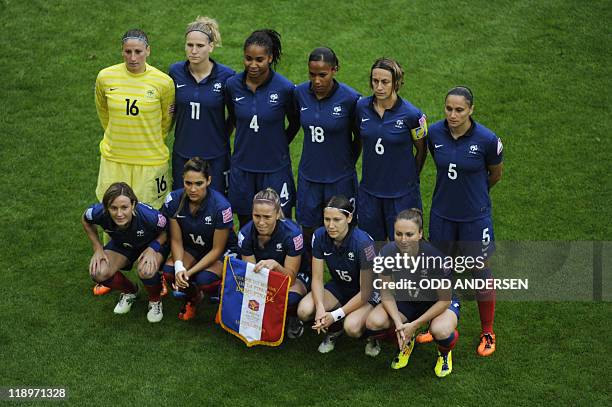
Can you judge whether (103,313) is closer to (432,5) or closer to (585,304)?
(585,304)

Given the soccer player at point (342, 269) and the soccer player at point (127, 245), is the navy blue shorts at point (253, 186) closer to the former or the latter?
the soccer player at point (127, 245)

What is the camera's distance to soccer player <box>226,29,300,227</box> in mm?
7484

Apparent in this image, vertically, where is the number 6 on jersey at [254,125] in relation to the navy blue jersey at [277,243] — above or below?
above

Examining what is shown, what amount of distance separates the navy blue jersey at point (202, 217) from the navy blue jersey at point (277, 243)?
23 centimetres

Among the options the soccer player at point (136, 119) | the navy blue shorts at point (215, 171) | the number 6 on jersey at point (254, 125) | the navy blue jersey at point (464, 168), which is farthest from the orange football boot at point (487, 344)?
the soccer player at point (136, 119)

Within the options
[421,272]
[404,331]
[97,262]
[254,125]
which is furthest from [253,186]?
[404,331]

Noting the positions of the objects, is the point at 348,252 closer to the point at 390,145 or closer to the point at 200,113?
the point at 390,145

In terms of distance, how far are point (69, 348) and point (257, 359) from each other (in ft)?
4.62

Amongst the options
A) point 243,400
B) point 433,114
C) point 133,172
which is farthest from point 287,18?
point 243,400

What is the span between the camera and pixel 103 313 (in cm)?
778

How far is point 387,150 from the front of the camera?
23.9ft

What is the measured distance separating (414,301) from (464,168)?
3.35 ft

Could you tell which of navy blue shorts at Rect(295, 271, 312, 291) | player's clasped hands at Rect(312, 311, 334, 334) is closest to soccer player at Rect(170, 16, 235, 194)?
navy blue shorts at Rect(295, 271, 312, 291)

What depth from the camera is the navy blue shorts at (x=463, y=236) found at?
23.6 feet
